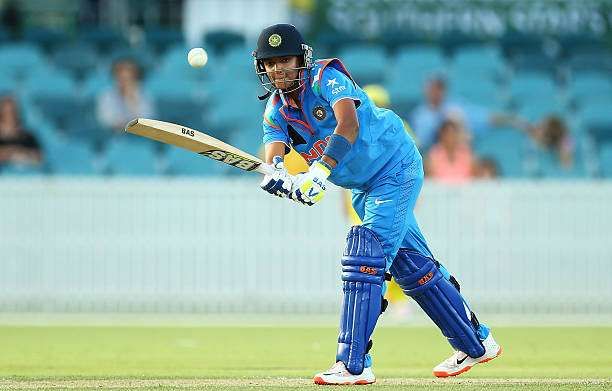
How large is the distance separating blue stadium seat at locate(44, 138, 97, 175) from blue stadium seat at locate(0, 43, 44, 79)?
232cm

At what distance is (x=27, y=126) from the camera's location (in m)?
14.4

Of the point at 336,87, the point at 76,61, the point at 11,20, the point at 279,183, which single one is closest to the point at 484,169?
the point at 76,61

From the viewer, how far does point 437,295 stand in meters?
6.72

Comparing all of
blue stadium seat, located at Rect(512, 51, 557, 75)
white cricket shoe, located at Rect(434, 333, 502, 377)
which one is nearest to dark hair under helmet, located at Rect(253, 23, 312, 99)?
white cricket shoe, located at Rect(434, 333, 502, 377)

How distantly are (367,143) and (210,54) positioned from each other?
9773mm

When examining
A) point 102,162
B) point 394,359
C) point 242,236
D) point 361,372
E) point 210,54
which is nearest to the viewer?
point 361,372

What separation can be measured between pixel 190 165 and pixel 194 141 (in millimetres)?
7387

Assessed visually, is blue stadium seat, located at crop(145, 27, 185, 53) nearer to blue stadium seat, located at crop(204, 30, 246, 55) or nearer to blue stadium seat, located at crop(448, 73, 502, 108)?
blue stadium seat, located at crop(204, 30, 246, 55)

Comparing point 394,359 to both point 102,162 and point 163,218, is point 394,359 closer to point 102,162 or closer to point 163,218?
point 163,218

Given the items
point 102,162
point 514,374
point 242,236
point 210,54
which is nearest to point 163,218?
point 242,236

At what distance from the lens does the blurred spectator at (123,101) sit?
46.8 feet

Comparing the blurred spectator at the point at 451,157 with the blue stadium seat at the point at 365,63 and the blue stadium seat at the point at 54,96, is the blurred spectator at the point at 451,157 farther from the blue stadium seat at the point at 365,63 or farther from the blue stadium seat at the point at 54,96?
the blue stadium seat at the point at 54,96

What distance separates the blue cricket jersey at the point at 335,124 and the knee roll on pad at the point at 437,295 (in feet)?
1.63

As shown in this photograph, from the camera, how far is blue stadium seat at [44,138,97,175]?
13.7m
